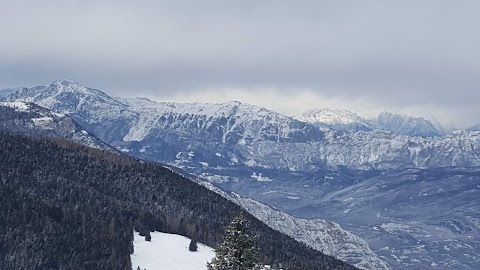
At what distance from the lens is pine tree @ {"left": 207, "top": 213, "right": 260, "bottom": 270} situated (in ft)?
146

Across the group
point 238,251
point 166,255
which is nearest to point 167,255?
point 166,255

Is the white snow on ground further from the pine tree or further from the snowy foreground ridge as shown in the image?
the pine tree

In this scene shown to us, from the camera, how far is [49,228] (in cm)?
16625

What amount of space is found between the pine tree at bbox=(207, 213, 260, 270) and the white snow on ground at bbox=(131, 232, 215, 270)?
10348 centimetres

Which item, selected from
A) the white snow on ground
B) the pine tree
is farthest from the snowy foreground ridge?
the pine tree

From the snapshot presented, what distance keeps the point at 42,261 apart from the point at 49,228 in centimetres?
1680

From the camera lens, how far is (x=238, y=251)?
44.7m

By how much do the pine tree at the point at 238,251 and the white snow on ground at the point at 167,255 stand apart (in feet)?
339

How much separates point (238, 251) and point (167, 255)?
393 feet

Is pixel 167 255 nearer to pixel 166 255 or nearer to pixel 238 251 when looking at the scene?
pixel 166 255

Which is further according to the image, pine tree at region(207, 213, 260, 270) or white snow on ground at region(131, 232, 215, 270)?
white snow on ground at region(131, 232, 215, 270)

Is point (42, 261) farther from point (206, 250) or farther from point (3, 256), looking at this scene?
point (206, 250)

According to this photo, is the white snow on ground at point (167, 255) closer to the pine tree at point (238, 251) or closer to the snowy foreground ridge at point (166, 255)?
the snowy foreground ridge at point (166, 255)

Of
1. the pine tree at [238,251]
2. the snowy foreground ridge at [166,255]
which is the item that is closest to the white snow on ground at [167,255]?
the snowy foreground ridge at [166,255]
